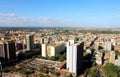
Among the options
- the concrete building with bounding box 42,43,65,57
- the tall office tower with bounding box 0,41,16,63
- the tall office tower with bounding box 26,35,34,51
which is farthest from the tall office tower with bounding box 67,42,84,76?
the tall office tower with bounding box 26,35,34,51

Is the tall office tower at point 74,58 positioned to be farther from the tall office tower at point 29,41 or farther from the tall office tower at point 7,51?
the tall office tower at point 29,41

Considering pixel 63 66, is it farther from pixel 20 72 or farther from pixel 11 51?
pixel 11 51

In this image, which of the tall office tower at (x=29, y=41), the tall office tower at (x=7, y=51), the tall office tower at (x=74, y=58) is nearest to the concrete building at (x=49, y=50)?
the tall office tower at (x=29, y=41)

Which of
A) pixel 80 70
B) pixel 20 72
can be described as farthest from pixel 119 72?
pixel 20 72

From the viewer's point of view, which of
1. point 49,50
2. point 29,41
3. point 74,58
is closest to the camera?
point 74,58

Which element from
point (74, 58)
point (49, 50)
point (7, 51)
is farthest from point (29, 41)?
point (74, 58)

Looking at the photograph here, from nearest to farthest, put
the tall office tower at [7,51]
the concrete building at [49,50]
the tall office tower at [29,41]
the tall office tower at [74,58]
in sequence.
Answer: the tall office tower at [74,58], the tall office tower at [7,51], the concrete building at [49,50], the tall office tower at [29,41]

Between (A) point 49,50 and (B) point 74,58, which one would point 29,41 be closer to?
(A) point 49,50

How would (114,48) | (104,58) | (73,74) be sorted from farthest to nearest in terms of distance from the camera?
(114,48) → (104,58) → (73,74)
